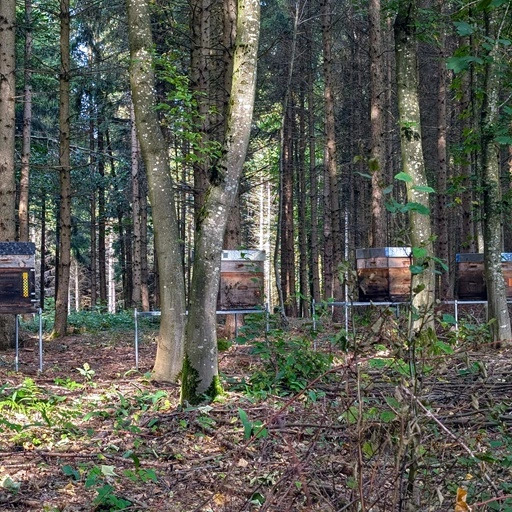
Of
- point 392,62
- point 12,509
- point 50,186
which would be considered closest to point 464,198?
point 392,62

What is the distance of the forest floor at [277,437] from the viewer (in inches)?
136

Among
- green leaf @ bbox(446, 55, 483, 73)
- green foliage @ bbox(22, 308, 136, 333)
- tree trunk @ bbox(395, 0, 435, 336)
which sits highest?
tree trunk @ bbox(395, 0, 435, 336)

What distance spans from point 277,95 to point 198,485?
2188 centimetres

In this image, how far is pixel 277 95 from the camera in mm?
25891

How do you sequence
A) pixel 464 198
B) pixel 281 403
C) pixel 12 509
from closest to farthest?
pixel 12 509, pixel 281 403, pixel 464 198

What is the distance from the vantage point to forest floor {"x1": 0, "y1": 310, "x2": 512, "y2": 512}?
11.3 feet

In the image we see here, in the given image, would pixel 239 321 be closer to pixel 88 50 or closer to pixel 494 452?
pixel 494 452

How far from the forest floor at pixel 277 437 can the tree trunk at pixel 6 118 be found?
302cm

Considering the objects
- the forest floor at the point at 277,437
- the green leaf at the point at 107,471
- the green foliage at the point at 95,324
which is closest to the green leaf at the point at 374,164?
the forest floor at the point at 277,437

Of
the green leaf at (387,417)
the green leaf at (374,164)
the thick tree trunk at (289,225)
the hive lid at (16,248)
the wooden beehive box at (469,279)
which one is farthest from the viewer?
the thick tree trunk at (289,225)

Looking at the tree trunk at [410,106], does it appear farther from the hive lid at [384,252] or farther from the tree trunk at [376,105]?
the tree trunk at [376,105]

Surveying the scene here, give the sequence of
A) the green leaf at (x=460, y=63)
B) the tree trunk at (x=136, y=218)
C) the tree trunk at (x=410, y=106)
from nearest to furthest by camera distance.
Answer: the green leaf at (x=460, y=63) < the tree trunk at (x=410, y=106) < the tree trunk at (x=136, y=218)

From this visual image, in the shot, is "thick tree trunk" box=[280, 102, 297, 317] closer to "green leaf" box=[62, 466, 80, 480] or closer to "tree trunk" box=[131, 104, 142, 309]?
"tree trunk" box=[131, 104, 142, 309]

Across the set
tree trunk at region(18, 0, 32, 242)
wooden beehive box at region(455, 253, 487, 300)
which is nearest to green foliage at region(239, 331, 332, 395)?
wooden beehive box at region(455, 253, 487, 300)
